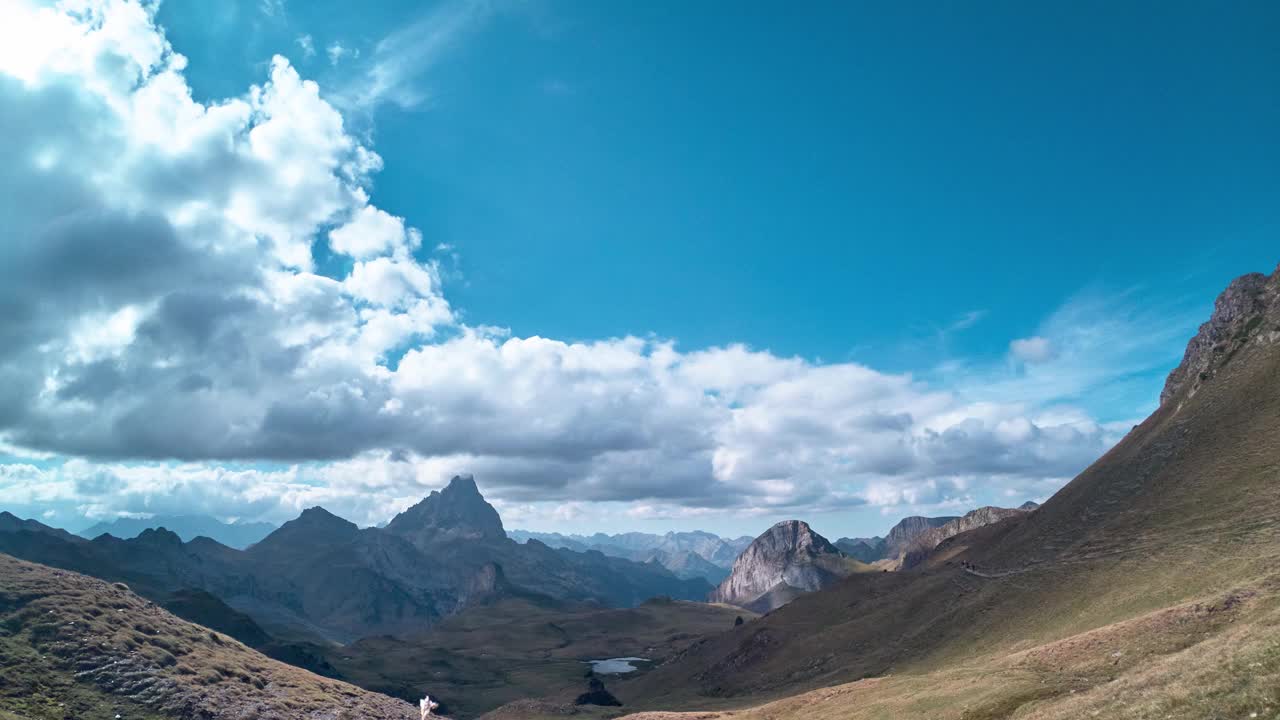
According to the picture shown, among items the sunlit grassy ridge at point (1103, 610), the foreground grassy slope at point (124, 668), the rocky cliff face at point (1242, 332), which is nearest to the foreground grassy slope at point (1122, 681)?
the sunlit grassy ridge at point (1103, 610)

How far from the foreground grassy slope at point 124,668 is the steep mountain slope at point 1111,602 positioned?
8878 cm

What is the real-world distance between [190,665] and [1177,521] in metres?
205

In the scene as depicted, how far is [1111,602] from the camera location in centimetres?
9650

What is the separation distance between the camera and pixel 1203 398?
547 ft

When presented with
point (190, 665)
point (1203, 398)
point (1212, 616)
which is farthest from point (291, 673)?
point (1203, 398)

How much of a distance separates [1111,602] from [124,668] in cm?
18113

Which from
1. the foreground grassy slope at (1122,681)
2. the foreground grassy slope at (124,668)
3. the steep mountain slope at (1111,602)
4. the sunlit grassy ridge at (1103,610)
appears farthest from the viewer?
the foreground grassy slope at (124,668)

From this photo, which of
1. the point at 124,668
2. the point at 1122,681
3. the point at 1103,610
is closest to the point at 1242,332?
the point at 1103,610

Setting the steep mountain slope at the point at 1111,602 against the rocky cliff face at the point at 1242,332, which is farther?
the rocky cliff face at the point at 1242,332

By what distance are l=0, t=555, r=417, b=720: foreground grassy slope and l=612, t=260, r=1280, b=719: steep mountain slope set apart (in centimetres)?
8878

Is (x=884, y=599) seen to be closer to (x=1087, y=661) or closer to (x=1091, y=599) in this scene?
(x=1091, y=599)

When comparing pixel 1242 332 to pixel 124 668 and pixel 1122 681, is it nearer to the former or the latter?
pixel 1122 681

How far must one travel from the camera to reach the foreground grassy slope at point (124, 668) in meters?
129

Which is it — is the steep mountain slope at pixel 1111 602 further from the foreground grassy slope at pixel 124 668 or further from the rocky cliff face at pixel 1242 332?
the foreground grassy slope at pixel 124 668
